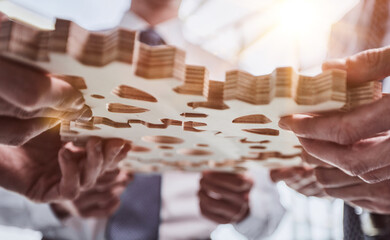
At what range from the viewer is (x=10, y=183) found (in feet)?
2.39

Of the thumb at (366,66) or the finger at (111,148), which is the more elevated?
the thumb at (366,66)

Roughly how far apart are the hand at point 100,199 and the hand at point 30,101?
61cm

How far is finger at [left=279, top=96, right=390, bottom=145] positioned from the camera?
1.33 ft

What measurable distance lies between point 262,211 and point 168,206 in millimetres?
507

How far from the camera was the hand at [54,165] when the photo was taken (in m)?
0.69

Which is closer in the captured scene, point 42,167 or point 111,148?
point 111,148

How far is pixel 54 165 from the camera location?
0.81 m

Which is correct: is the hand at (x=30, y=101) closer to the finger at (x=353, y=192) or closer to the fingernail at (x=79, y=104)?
the fingernail at (x=79, y=104)

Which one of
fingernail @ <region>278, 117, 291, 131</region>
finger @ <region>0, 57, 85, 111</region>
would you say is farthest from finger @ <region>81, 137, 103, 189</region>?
fingernail @ <region>278, 117, 291, 131</region>

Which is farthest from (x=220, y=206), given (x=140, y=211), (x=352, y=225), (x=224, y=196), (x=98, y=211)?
Result: (x=352, y=225)

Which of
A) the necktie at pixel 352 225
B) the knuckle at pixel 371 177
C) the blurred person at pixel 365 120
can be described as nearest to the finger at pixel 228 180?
the blurred person at pixel 365 120

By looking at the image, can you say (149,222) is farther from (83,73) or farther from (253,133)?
(83,73)

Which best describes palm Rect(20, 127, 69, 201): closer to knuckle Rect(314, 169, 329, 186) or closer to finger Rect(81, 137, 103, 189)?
finger Rect(81, 137, 103, 189)

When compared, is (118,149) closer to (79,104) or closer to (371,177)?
(79,104)
